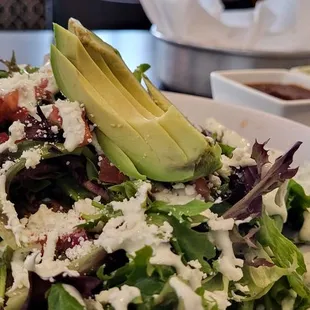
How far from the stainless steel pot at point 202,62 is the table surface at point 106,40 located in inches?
5.2

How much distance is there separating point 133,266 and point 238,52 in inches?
47.8

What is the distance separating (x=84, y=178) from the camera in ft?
2.65

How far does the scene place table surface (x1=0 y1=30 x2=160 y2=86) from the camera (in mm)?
2072

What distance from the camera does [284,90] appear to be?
161 cm

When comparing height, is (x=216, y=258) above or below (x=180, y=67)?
above

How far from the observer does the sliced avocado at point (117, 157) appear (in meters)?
0.76

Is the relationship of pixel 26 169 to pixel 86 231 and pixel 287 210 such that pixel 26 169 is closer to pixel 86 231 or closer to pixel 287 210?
pixel 86 231

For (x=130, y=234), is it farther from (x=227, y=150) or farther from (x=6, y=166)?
(x=227, y=150)

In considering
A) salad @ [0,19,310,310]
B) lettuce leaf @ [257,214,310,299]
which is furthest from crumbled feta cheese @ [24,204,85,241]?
lettuce leaf @ [257,214,310,299]

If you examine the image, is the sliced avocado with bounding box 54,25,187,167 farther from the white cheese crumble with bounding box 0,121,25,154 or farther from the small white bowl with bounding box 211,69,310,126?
the small white bowl with bounding box 211,69,310,126

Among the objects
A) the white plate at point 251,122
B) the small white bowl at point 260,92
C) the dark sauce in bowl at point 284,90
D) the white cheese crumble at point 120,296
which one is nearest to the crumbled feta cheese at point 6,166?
the white cheese crumble at point 120,296

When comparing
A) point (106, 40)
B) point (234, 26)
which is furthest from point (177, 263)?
point (106, 40)

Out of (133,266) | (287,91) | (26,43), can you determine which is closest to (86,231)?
(133,266)

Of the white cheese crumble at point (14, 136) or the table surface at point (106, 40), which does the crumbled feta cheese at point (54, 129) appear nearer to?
the white cheese crumble at point (14, 136)
